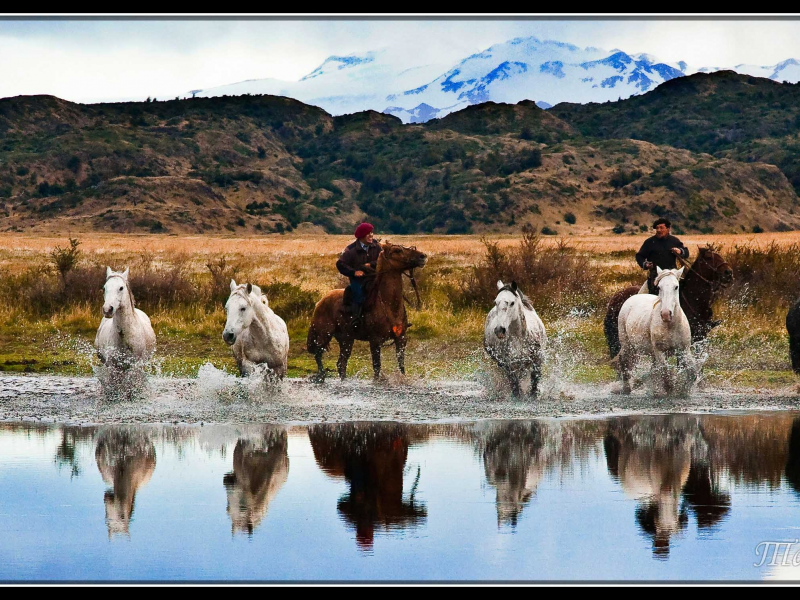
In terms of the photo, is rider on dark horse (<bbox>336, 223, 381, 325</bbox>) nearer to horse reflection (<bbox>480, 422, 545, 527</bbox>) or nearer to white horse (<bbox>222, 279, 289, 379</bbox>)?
white horse (<bbox>222, 279, 289, 379</bbox>)

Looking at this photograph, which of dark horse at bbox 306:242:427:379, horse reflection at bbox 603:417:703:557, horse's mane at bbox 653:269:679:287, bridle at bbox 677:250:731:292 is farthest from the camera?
dark horse at bbox 306:242:427:379

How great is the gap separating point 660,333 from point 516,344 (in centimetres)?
180

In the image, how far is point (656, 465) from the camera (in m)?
8.78

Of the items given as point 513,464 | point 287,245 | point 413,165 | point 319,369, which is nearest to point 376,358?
point 319,369

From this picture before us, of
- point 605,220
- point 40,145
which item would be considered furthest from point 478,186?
point 40,145

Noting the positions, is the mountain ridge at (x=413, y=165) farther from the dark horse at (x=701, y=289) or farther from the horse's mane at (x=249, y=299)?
the horse's mane at (x=249, y=299)

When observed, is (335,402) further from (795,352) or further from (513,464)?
(795,352)

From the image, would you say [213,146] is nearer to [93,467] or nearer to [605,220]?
[605,220]

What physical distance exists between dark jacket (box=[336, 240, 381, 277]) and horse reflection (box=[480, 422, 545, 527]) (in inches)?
171

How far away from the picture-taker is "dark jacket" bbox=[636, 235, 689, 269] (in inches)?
553

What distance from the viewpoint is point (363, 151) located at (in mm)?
137250

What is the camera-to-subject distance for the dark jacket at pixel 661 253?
46.1 feet

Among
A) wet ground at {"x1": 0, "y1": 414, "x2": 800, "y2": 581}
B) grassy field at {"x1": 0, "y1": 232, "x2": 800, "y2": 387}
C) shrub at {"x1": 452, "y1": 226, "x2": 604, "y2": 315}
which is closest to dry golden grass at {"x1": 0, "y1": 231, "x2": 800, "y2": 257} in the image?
shrub at {"x1": 452, "y1": 226, "x2": 604, "y2": 315}
